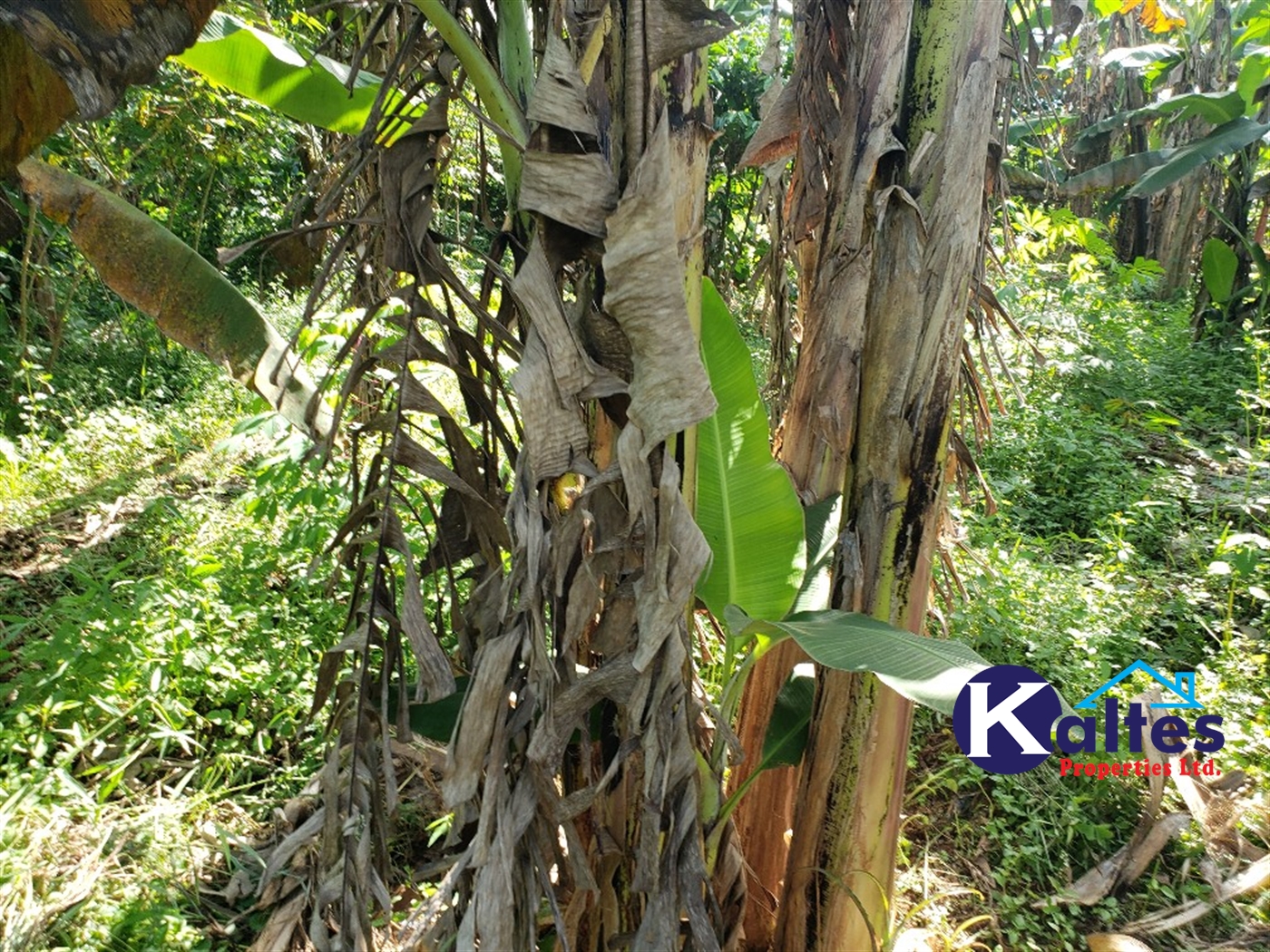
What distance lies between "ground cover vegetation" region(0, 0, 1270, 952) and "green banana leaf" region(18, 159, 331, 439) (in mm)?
13

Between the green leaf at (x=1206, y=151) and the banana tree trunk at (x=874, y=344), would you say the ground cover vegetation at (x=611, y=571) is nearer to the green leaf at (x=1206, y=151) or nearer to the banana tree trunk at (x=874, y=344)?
the banana tree trunk at (x=874, y=344)

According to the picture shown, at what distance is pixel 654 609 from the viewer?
0.97 meters

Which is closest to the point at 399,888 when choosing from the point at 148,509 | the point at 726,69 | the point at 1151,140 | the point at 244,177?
the point at 148,509

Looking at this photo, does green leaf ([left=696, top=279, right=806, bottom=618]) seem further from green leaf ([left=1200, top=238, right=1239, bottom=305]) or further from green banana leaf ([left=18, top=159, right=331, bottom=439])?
green leaf ([left=1200, top=238, right=1239, bottom=305])

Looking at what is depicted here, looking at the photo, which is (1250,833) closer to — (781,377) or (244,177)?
(781,377)

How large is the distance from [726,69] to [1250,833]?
22.5ft

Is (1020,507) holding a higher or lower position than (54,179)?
lower

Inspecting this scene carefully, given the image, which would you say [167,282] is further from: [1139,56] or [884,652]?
[1139,56]

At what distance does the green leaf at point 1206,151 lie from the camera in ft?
15.7

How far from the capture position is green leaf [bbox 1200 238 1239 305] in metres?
5.53

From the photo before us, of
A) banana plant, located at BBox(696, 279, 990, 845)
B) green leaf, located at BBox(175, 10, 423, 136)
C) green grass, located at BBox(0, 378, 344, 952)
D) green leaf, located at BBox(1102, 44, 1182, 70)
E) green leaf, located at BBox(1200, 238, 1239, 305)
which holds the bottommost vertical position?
green grass, located at BBox(0, 378, 344, 952)

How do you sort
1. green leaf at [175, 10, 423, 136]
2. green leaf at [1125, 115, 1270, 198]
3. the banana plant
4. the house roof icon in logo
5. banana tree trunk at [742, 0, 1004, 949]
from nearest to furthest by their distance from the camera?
the banana plant < banana tree trunk at [742, 0, 1004, 949] < green leaf at [175, 10, 423, 136] < the house roof icon in logo < green leaf at [1125, 115, 1270, 198]

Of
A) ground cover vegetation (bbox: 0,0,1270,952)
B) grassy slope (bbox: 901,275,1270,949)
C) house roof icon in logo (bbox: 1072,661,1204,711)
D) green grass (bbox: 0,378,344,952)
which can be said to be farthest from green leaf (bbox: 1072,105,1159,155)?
green grass (bbox: 0,378,344,952)

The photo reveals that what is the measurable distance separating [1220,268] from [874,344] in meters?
5.60
